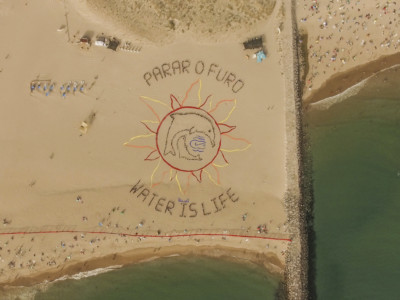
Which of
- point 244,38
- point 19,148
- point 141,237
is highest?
point 244,38

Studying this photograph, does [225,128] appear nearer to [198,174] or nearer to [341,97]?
[198,174]

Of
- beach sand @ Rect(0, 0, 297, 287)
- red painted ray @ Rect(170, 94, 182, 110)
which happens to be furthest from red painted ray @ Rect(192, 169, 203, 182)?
red painted ray @ Rect(170, 94, 182, 110)

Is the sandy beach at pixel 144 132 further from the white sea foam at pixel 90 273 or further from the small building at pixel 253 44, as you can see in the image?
the white sea foam at pixel 90 273

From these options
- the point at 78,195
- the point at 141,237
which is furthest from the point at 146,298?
the point at 78,195

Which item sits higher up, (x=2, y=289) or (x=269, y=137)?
(x=269, y=137)

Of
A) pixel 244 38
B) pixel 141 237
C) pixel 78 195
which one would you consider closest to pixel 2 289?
pixel 78 195

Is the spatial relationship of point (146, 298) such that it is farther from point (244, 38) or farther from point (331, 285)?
point (244, 38)

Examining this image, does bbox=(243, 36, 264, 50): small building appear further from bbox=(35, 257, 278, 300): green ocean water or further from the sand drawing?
bbox=(35, 257, 278, 300): green ocean water
